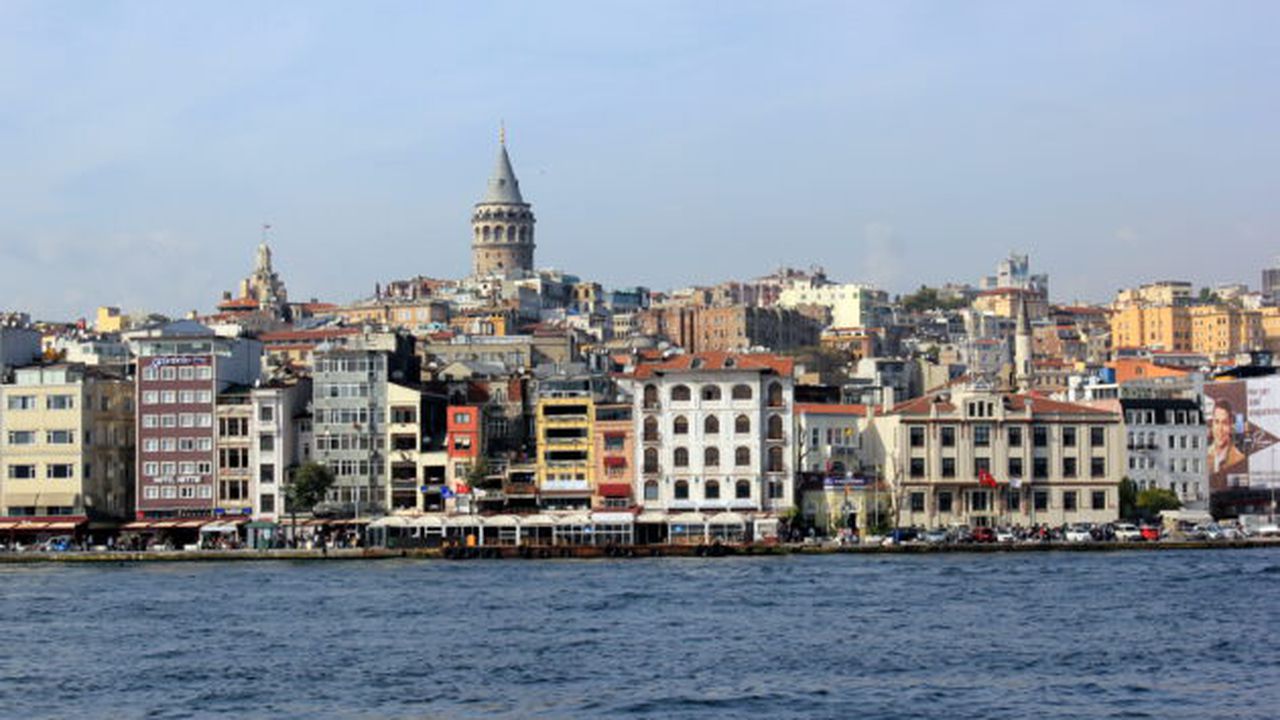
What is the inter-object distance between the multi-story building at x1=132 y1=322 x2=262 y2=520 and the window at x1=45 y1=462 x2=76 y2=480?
8.04 ft

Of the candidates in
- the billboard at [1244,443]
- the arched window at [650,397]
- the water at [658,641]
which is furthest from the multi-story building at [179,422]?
the billboard at [1244,443]

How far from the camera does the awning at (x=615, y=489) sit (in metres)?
86.8

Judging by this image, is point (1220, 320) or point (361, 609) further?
point (1220, 320)

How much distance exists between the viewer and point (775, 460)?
86.0 m

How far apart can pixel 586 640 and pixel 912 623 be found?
8138 mm

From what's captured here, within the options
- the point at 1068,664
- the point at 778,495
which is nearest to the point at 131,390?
the point at 778,495

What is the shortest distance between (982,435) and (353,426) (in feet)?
77.1

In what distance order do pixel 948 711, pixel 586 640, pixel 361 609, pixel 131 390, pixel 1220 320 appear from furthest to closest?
pixel 1220 320, pixel 131 390, pixel 361 609, pixel 586 640, pixel 948 711

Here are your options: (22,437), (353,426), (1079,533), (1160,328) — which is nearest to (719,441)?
(1079,533)

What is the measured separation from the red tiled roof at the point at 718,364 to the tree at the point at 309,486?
12.0 meters

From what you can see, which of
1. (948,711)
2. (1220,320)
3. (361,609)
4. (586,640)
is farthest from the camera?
(1220,320)

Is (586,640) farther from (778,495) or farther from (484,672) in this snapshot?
(778,495)

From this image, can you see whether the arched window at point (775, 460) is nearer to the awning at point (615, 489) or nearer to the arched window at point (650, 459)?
the arched window at point (650, 459)

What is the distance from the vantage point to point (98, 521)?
8881 cm
